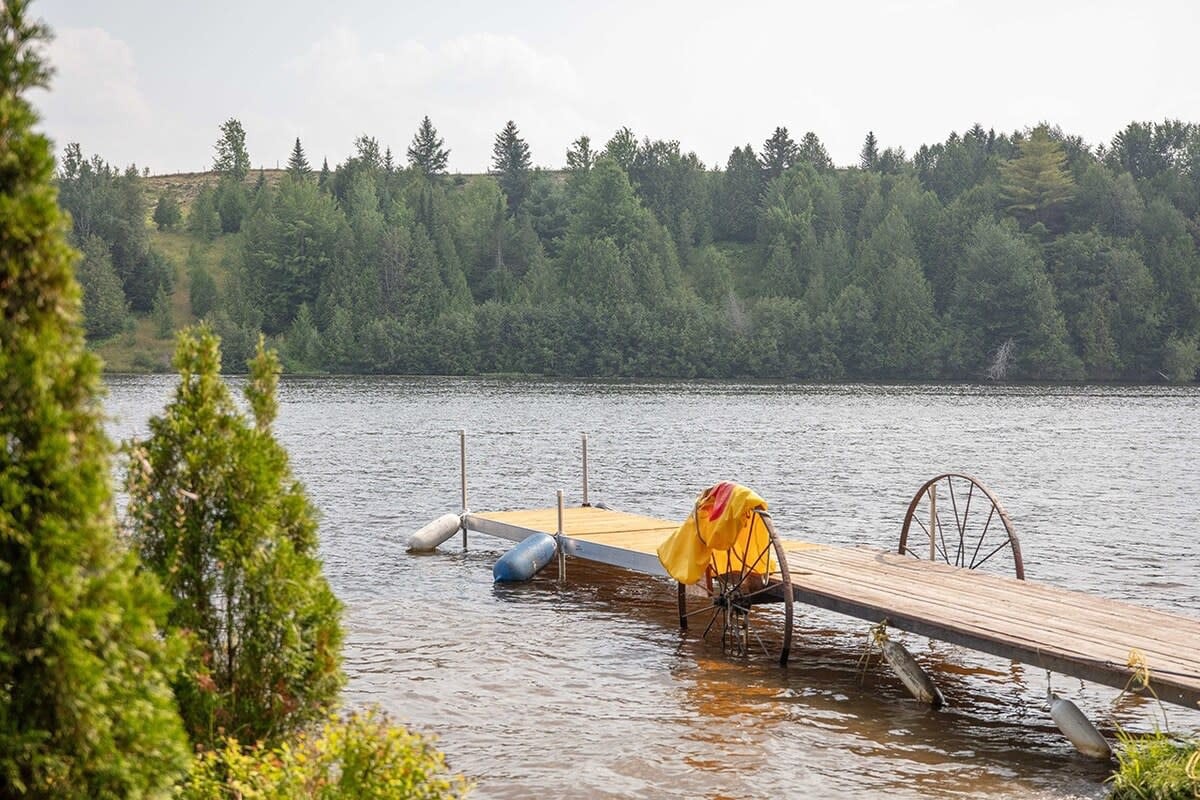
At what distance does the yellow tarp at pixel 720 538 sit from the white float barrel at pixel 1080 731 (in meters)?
3.51

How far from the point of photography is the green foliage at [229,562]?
590 cm

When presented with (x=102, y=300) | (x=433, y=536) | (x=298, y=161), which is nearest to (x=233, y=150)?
(x=298, y=161)

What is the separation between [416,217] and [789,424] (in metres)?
87.8

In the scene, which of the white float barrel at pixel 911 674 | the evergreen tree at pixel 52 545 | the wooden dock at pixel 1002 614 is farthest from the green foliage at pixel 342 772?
the white float barrel at pixel 911 674

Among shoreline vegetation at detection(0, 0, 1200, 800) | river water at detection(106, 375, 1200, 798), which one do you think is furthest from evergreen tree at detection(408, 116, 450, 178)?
river water at detection(106, 375, 1200, 798)

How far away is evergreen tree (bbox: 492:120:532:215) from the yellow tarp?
147070 millimetres

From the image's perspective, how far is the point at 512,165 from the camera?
553 ft

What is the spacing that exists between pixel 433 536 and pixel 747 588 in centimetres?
969

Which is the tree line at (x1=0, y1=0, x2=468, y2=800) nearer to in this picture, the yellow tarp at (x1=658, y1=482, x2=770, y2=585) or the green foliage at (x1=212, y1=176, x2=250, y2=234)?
the yellow tarp at (x1=658, y1=482, x2=770, y2=585)

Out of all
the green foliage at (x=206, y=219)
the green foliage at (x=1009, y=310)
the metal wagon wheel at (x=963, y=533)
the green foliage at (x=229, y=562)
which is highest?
the green foliage at (x=206, y=219)

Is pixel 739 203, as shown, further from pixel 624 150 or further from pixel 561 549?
pixel 561 549

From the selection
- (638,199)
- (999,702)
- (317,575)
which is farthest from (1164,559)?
(638,199)

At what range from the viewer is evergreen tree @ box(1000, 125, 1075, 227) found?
123750 mm

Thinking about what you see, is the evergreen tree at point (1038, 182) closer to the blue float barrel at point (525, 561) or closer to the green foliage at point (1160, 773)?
the blue float barrel at point (525, 561)
